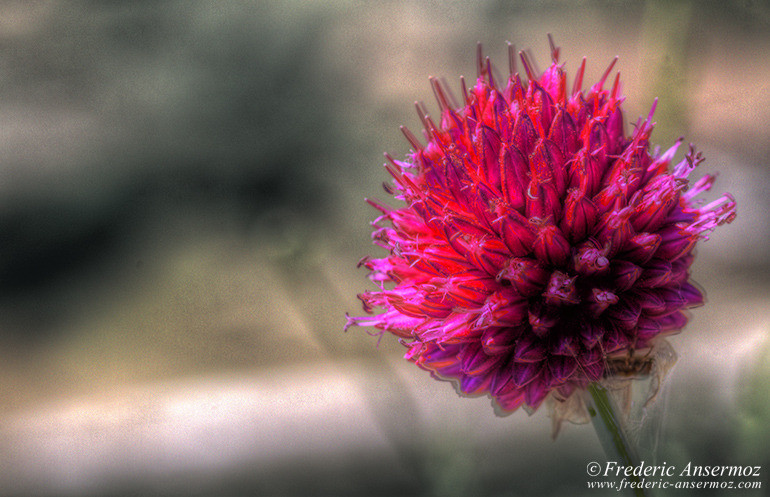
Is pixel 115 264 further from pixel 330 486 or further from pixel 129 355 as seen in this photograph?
pixel 330 486

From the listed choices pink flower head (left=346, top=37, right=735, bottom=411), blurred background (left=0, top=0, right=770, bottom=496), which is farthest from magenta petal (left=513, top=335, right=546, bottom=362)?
blurred background (left=0, top=0, right=770, bottom=496)

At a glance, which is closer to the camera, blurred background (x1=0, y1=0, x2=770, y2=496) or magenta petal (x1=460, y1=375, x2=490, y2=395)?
magenta petal (x1=460, y1=375, x2=490, y2=395)

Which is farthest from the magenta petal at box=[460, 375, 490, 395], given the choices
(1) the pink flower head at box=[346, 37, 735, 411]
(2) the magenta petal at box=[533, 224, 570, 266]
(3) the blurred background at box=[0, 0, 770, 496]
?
(3) the blurred background at box=[0, 0, 770, 496]

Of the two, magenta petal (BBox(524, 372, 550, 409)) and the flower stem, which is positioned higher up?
magenta petal (BBox(524, 372, 550, 409))

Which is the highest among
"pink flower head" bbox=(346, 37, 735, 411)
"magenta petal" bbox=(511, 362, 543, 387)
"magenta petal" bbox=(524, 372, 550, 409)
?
"pink flower head" bbox=(346, 37, 735, 411)

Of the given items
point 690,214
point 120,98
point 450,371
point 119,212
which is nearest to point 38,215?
point 119,212

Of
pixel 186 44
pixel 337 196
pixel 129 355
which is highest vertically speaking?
pixel 186 44

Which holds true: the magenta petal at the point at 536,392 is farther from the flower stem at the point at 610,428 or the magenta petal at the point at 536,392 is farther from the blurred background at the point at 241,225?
the blurred background at the point at 241,225

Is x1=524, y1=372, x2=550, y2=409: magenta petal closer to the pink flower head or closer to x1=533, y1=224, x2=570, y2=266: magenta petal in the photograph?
the pink flower head
